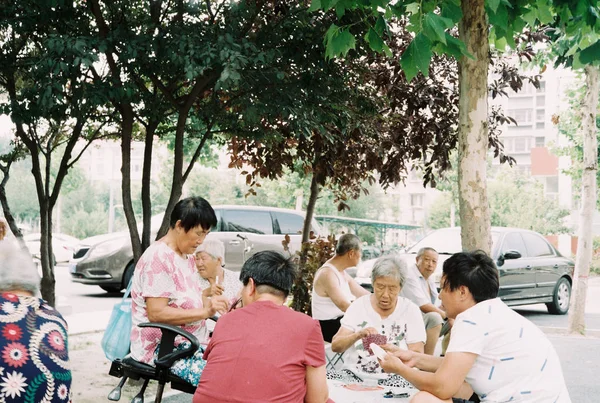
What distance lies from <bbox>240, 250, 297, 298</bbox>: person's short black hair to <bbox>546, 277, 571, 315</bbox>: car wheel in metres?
11.5

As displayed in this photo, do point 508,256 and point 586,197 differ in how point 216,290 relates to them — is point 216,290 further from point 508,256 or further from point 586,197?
point 508,256

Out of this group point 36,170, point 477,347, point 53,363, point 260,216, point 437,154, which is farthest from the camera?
point 260,216

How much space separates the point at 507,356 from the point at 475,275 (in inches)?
14.8

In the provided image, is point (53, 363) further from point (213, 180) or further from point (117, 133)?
point (213, 180)

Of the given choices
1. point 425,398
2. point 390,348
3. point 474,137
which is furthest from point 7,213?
point 425,398

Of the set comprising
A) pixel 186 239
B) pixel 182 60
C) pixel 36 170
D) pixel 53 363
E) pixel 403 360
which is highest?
pixel 182 60

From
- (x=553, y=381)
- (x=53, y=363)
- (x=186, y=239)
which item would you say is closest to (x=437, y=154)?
(x=186, y=239)

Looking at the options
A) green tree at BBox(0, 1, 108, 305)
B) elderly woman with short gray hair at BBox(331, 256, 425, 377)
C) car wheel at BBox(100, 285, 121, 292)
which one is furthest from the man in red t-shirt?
car wheel at BBox(100, 285, 121, 292)

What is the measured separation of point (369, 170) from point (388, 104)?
5.37ft

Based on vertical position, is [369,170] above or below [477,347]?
above

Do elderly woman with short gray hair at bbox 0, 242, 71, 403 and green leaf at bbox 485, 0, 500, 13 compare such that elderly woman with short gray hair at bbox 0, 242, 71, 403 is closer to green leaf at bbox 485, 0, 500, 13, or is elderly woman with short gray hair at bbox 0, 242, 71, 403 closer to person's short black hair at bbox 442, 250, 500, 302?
person's short black hair at bbox 442, 250, 500, 302

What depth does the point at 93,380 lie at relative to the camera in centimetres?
696

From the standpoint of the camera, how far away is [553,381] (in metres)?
3.14

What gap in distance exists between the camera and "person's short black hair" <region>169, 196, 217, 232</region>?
4.20m
